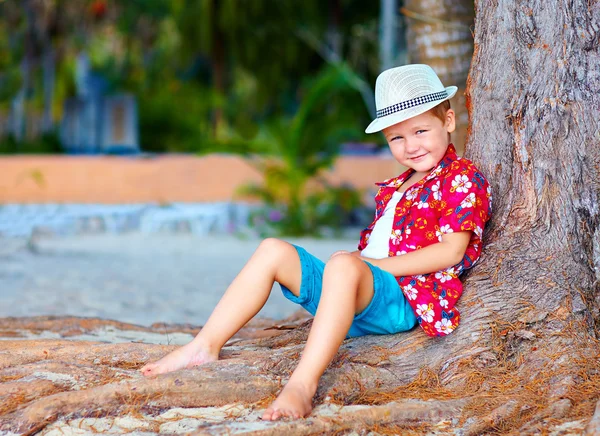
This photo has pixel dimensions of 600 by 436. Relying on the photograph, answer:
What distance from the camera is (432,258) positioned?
9.20 ft

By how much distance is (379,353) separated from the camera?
2.91 meters

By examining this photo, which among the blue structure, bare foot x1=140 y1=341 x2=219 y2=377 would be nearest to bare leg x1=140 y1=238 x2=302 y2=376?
bare foot x1=140 y1=341 x2=219 y2=377

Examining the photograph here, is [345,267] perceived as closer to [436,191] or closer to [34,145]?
[436,191]

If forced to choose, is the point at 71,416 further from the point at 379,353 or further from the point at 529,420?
the point at 529,420

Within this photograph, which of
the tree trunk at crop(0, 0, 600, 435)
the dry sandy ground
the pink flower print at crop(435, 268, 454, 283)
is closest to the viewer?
the tree trunk at crop(0, 0, 600, 435)

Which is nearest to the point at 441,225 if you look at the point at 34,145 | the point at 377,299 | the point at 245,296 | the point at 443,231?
the point at 443,231

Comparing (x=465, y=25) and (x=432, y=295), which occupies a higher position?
(x=465, y=25)

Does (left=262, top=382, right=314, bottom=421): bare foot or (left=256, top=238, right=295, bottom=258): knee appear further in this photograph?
(left=256, top=238, right=295, bottom=258): knee

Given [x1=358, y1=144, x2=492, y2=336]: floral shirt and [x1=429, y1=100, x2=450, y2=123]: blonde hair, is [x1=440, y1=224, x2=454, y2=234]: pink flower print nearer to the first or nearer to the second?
[x1=358, y1=144, x2=492, y2=336]: floral shirt

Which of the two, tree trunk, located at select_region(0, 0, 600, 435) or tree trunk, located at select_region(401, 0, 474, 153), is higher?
tree trunk, located at select_region(401, 0, 474, 153)

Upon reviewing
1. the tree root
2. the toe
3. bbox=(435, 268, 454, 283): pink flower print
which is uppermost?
bbox=(435, 268, 454, 283): pink flower print

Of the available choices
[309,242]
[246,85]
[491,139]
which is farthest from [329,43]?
[491,139]

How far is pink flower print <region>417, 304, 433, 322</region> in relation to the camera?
286cm

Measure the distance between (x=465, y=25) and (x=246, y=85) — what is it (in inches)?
1046
